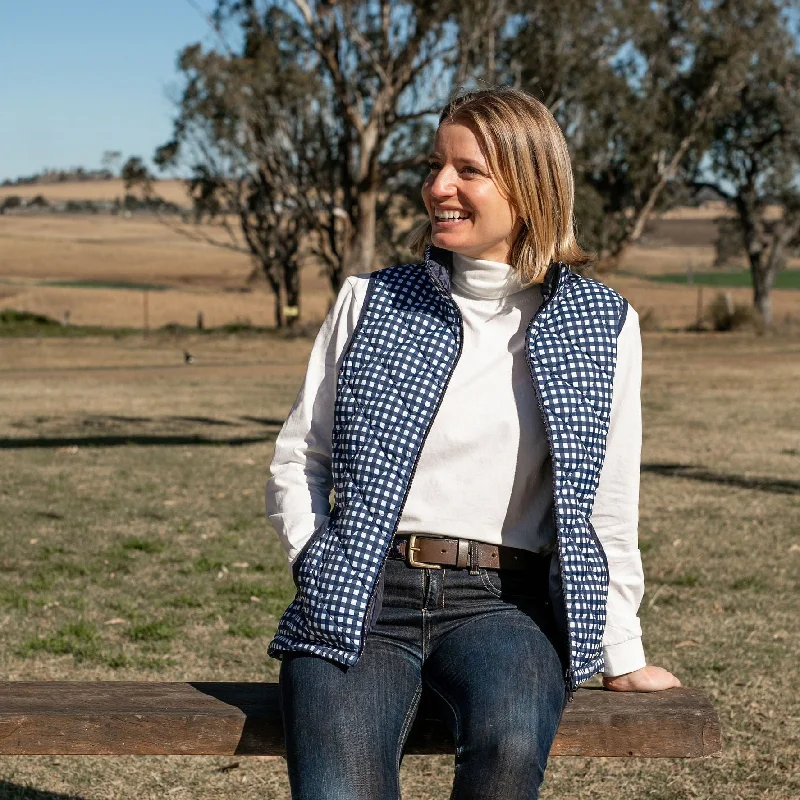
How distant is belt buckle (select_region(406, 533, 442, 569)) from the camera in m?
2.40

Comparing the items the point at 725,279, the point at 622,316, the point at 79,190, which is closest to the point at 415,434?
the point at 622,316

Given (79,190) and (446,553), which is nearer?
(446,553)

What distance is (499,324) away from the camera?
2553 millimetres

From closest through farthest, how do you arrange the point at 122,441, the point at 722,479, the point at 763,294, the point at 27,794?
the point at 27,794 → the point at 722,479 → the point at 122,441 → the point at 763,294

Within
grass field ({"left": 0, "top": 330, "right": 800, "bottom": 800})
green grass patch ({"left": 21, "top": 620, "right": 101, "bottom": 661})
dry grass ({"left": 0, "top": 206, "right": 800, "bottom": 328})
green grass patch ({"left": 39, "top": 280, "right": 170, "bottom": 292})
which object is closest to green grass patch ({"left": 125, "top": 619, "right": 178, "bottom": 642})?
grass field ({"left": 0, "top": 330, "right": 800, "bottom": 800})

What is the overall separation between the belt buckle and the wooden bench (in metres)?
0.26

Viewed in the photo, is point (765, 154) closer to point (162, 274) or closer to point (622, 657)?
point (622, 657)

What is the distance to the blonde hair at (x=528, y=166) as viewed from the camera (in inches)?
97.7

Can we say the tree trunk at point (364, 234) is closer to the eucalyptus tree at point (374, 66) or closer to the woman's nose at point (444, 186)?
the eucalyptus tree at point (374, 66)

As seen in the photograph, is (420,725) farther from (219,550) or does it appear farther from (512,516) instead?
(219,550)

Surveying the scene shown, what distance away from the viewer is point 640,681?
252 centimetres

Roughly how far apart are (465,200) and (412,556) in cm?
74

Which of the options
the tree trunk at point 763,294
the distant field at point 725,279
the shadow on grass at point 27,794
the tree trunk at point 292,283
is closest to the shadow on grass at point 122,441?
the shadow on grass at point 27,794

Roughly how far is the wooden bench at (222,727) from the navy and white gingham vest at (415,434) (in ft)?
0.40
